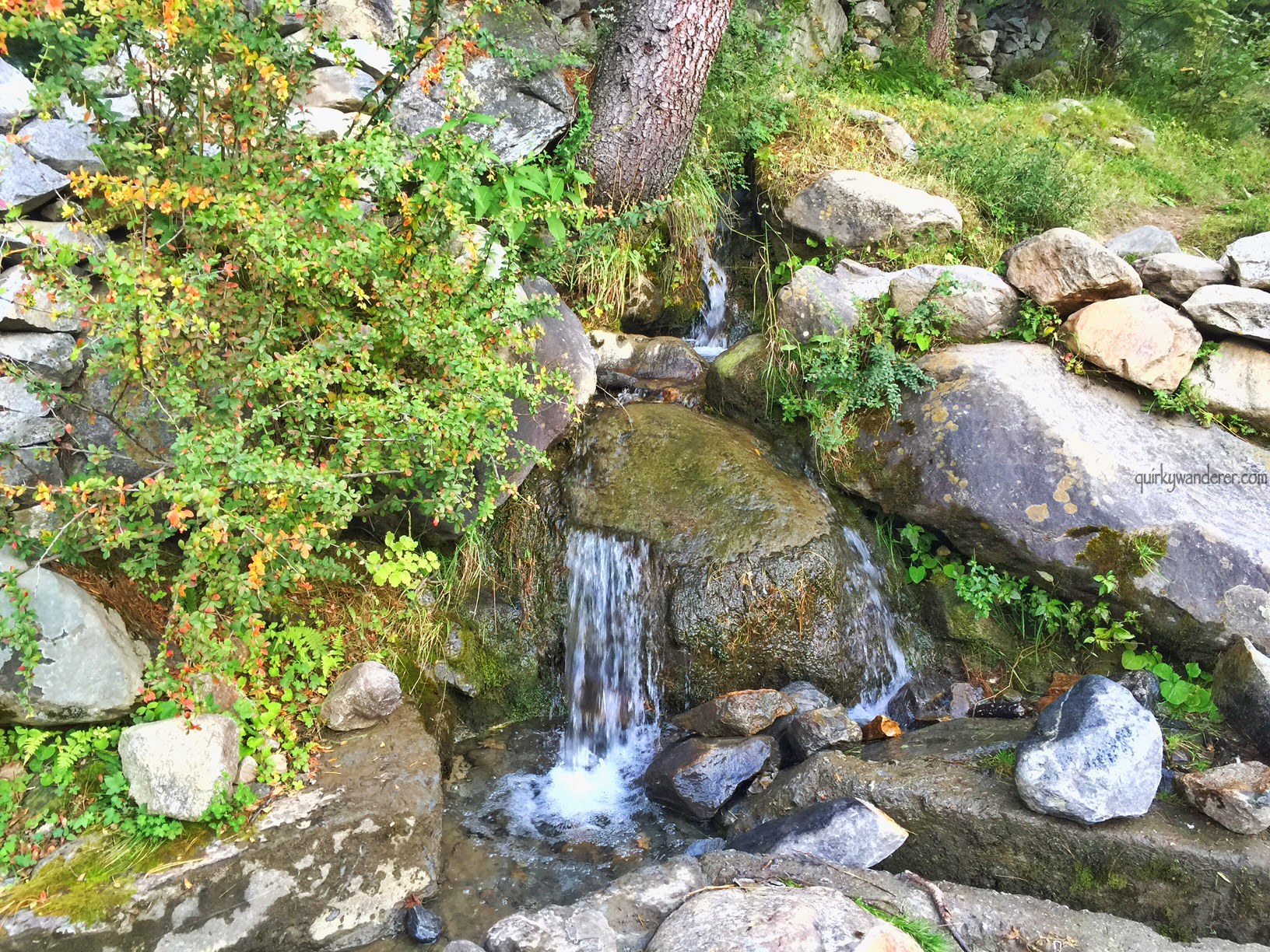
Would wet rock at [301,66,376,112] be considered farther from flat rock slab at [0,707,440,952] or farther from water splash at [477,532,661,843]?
flat rock slab at [0,707,440,952]

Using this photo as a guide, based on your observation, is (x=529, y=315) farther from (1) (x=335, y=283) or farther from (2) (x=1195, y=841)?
(2) (x=1195, y=841)

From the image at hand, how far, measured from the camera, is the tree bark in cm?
589

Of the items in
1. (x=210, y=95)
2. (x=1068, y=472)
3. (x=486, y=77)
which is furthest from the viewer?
(x=486, y=77)

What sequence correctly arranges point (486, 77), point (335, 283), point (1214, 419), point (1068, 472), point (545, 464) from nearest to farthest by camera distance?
point (335, 283), point (545, 464), point (1068, 472), point (1214, 419), point (486, 77)

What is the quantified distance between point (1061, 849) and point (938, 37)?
10.3 meters

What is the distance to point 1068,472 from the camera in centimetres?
457

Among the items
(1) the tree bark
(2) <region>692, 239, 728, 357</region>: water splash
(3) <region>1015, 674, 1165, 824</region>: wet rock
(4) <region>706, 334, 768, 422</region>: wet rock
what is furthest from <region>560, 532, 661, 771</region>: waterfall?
(1) the tree bark

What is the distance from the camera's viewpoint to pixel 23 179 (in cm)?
356

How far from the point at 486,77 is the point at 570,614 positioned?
12.7 feet

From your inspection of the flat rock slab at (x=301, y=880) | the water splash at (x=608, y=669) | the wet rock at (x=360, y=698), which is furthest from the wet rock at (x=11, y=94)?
the water splash at (x=608, y=669)

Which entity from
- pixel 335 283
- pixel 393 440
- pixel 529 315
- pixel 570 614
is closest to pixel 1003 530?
pixel 570 614

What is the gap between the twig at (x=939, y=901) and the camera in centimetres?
288

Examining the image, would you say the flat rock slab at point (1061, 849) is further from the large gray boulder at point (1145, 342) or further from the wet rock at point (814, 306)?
the wet rock at point (814, 306)

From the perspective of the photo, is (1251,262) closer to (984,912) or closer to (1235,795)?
(1235,795)
